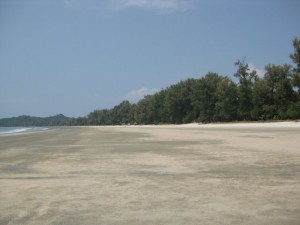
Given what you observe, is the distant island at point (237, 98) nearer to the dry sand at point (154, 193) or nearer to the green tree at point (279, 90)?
the green tree at point (279, 90)

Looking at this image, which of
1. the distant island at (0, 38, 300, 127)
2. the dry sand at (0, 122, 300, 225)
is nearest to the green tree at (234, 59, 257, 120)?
the distant island at (0, 38, 300, 127)

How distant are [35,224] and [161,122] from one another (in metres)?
109

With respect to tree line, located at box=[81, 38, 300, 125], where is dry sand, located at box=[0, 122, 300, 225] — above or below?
below

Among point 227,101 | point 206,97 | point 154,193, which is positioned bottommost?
point 154,193

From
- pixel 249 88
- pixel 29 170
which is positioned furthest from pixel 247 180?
pixel 249 88

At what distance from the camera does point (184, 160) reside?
1223cm

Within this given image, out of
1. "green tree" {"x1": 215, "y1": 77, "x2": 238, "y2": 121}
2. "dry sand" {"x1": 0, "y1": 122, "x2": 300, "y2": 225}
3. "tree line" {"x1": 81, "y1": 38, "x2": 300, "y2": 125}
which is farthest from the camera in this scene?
"green tree" {"x1": 215, "y1": 77, "x2": 238, "y2": 121}

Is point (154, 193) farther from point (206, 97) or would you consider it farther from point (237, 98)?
point (206, 97)

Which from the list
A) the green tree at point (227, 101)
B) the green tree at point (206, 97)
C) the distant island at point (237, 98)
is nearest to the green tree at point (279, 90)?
the distant island at point (237, 98)

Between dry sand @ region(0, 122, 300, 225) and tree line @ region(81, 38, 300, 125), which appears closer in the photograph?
dry sand @ region(0, 122, 300, 225)

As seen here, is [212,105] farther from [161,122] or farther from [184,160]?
[184,160]

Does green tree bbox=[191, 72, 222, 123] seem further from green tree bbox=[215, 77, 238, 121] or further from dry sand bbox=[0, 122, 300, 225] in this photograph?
dry sand bbox=[0, 122, 300, 225]

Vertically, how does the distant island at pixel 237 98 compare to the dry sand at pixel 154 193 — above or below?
above

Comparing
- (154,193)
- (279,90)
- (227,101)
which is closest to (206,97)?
(227,101)
